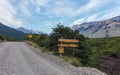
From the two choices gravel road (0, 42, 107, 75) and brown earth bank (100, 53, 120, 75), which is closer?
gravel road (0, 42, 107, 75)

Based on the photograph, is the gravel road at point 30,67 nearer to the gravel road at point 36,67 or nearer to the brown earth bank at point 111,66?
the gravel road at point 36,67

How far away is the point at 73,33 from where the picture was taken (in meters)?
27.5

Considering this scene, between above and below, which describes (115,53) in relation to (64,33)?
below

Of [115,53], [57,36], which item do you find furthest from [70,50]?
[115,53]

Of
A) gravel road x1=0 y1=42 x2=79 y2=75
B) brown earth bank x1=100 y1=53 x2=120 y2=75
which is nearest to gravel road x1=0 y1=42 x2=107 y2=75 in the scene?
gravel road x1=0 y1=42 x2=79 y2=75

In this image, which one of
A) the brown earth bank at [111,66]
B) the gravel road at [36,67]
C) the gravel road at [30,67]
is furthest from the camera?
the brown earth bank at [111,66]

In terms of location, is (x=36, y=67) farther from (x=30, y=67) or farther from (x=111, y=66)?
(x=111, y=66)

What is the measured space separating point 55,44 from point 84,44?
3.50 meters

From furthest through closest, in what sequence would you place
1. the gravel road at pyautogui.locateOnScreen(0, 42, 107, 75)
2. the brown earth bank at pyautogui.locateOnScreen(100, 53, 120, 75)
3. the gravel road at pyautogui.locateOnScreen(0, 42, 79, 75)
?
1. the brown earth bank at pyautogui.locateOnScreen(100, 53, 120, 75)
2. the gravel road at pyautogui.locateOnScreen(0, 42, 107, 75)
3. the gravel road at pyautogui.locateOnScreen(0, 42, 79, 75)

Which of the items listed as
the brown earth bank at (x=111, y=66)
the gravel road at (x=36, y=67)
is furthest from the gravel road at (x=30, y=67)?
the brown earth bank at (x=111, y=66)

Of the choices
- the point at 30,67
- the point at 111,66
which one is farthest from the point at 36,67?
the point at 111,66

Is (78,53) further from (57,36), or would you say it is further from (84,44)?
(57,36)

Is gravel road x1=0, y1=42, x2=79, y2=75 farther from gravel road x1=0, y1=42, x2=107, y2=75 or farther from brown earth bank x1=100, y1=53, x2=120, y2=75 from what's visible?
brown earth bank x1=100, y1=53, x2=120, y2=75

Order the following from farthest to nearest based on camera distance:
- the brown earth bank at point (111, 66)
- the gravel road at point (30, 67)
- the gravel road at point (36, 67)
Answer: the brown earth bank at point (111, 66)
the gravel road at point (36, 67)
the gravel road at point (30, 67)
